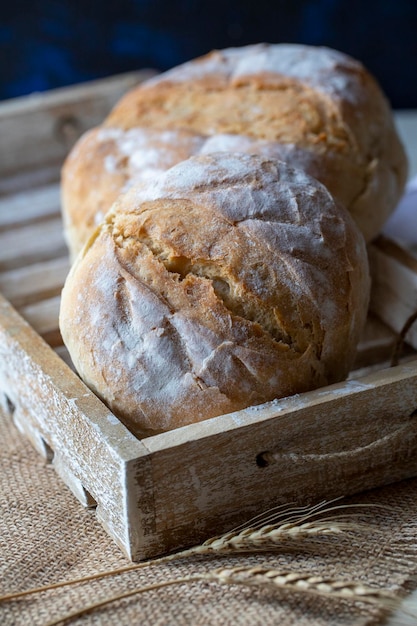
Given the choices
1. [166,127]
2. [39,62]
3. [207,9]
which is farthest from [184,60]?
[166,127]

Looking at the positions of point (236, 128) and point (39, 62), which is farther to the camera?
point (39, 62)

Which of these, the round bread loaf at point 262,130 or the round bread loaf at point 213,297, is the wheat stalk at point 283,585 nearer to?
the round bread loaf at point 213,297

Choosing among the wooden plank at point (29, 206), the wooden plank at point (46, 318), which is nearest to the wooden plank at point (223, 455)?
the wooden plank at point (46, 318)

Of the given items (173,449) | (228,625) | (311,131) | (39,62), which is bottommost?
(39,62)

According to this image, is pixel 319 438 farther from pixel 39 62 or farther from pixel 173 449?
pixel 39 62

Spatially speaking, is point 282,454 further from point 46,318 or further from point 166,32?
point 166,32

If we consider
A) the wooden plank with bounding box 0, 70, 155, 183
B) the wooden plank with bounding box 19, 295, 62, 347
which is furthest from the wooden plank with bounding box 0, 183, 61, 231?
the wooden plank with bounding box 19, 295, 62, 347

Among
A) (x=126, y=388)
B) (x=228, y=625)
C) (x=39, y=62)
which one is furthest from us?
(x=39, y=62)
